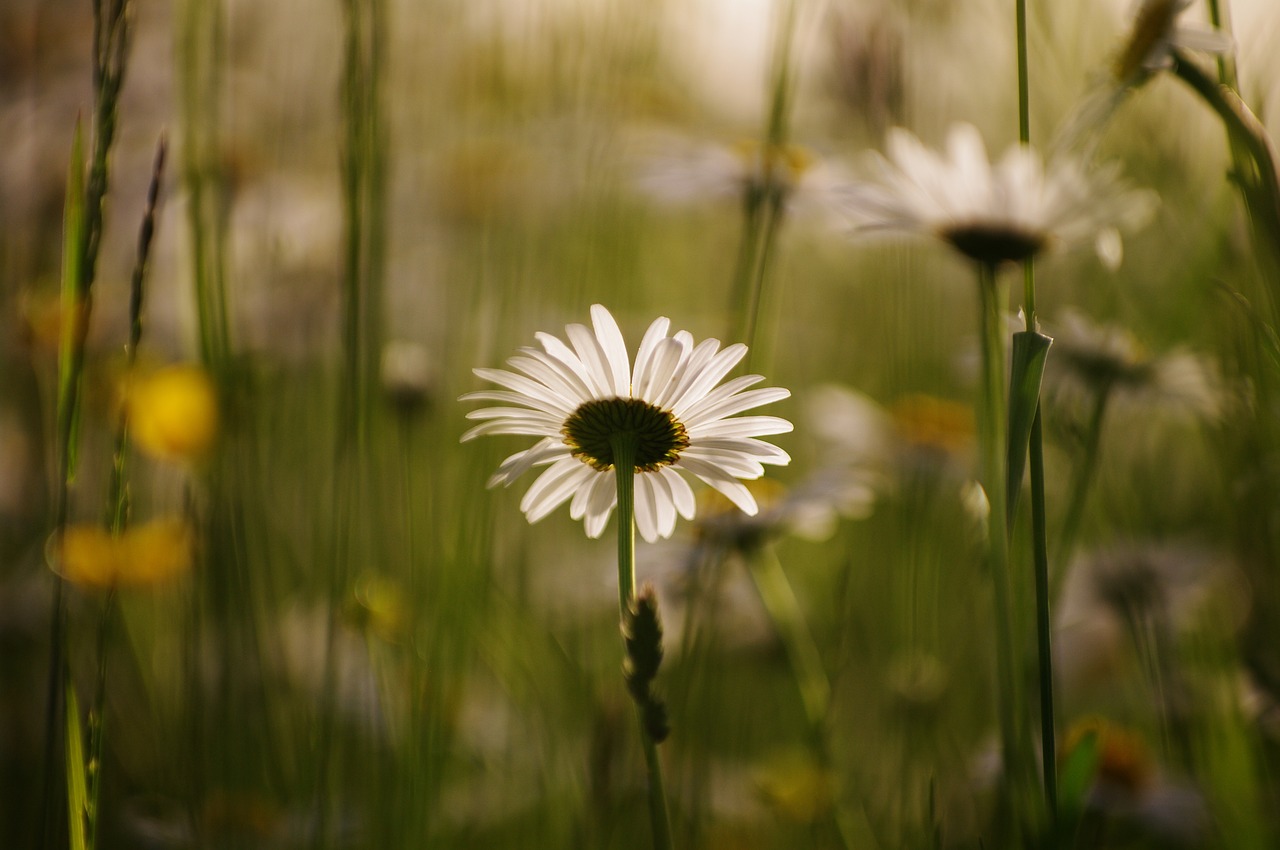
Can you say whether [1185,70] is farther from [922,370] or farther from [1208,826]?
[922,370]

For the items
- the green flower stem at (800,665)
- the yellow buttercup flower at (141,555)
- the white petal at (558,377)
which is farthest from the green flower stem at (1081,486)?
the yellow buttercup flower at (141,555)

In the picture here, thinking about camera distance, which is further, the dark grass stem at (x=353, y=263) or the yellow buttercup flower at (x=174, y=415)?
the yellow buttercup flower at (x=174, y=415)

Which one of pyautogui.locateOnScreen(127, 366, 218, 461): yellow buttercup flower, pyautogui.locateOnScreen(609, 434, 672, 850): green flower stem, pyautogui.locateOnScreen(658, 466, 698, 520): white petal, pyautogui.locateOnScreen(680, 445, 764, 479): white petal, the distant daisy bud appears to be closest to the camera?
pyautogui.locateOnScreen(609, 434, 672, 850): green flower stem

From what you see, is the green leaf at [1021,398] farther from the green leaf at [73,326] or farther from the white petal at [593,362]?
the green leaf at [73,326]

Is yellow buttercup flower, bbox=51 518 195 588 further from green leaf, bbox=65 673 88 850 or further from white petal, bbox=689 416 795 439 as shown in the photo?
white petal, bbox=689 416 795 439

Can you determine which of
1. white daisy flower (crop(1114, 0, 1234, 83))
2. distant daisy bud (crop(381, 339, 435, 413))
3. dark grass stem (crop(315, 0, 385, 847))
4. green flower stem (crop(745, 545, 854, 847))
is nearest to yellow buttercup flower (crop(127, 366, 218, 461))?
dark grass stem (crop(315, 0, 385, 847))
